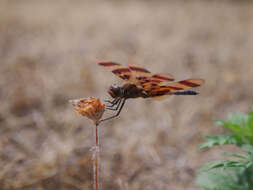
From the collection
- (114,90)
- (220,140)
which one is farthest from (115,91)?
(220,140)

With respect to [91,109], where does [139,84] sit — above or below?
above

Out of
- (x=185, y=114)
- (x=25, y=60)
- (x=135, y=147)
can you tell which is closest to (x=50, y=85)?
(x=25, y=60)

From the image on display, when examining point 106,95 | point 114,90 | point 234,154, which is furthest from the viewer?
point 106,95

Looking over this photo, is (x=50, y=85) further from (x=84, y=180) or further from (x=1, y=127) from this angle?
(x=84, y=180)

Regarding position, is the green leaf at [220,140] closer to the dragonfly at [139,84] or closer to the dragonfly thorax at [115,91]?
the dragonfly at [139,84]

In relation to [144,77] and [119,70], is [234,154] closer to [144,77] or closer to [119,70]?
[144,77]

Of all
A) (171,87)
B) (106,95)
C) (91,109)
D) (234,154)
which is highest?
(106,95)

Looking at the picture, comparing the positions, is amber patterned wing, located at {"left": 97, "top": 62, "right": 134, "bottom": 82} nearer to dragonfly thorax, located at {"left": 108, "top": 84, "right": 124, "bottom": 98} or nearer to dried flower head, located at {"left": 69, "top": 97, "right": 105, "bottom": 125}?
dragonfly thorax, located at {"left": 108, "top": 84, "right": 124, "bottom": 98}
